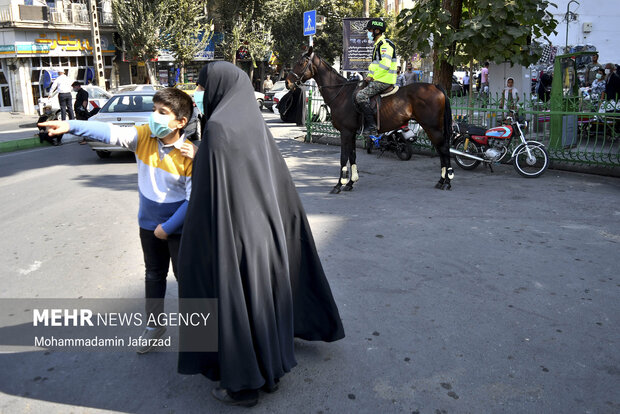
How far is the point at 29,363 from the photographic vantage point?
374 centimetres

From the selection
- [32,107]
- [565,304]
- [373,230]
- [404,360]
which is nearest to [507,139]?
[373,230]

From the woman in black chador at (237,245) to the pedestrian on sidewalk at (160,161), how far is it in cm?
32

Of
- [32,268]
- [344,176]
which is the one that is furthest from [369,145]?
[32,268]

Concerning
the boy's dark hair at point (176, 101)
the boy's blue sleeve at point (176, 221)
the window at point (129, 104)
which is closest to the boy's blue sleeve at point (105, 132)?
the boy's dark hair at point (176, 101)

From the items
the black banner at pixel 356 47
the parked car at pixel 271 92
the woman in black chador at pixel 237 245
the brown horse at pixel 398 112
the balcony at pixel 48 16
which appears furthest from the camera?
the balcony at pixel 48 16

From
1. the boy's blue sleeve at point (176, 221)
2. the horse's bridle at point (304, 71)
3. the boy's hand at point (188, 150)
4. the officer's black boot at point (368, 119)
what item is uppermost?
the horse's bridle at point (304, 71)

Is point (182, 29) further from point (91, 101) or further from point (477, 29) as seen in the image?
point (477, 29)

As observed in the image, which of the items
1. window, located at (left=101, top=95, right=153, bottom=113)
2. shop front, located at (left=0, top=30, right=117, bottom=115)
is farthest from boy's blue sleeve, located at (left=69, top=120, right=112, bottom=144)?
shop front, located at (left=0, top=30, right=117, bottom=115)

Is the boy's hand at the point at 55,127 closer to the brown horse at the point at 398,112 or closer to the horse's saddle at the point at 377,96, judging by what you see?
the brown horse at the point at 398,112

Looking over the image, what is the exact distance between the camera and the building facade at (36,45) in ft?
100

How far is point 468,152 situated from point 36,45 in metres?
29.0

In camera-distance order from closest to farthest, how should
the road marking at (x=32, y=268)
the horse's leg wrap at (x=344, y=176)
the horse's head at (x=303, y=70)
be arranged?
1. the road marking at (x=32, y=268)
2. the horse's leg wrap at (x=344, y=176)
3. the horse's head at (x=303, y=70)

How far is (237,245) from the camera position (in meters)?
2.96

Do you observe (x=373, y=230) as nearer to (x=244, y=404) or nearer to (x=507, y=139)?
(x=244, y=404)
